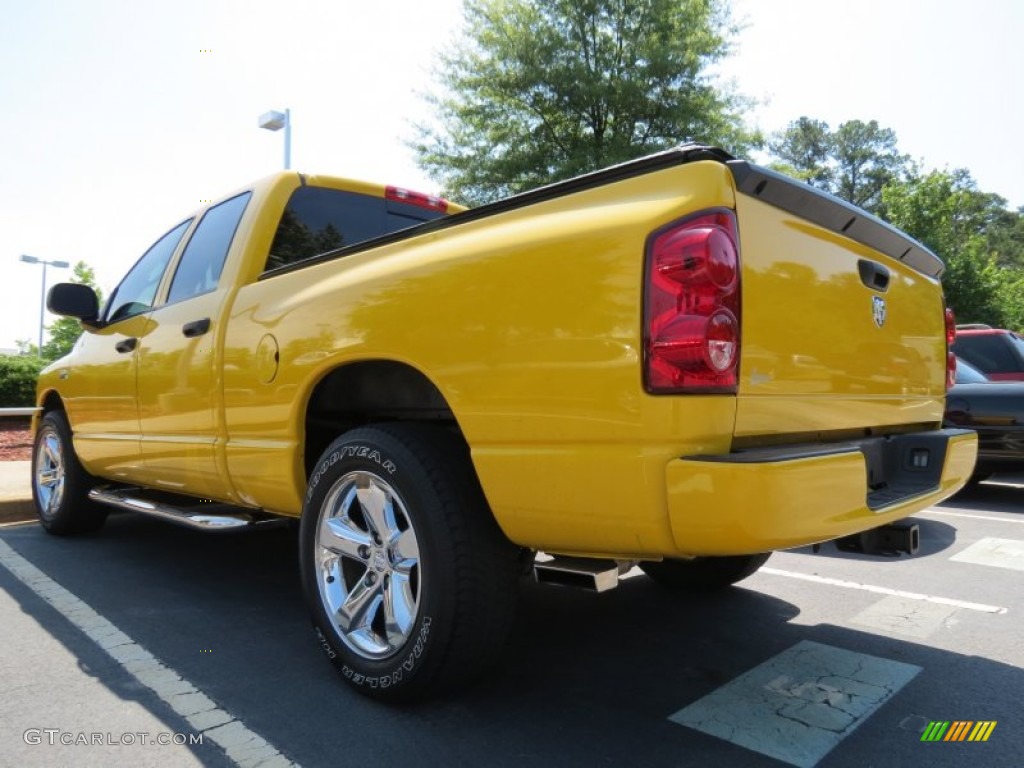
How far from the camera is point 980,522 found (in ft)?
20.4

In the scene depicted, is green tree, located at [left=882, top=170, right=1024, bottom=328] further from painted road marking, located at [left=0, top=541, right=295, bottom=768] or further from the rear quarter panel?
painted road marking, located at [left=0, top=541, right=295, bottom=768]

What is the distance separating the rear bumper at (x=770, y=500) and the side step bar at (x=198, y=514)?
2.13 meters

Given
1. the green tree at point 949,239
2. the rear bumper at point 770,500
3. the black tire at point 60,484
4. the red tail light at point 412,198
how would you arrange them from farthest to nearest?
1. the green tree at point 949,239
2. the black tire at point 60,484
3. the red tail light at point 412,198
4. the rear bumper at point 770,500

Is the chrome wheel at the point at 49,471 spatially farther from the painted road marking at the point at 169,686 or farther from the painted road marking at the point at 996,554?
the painted road marking at the point at 996,554

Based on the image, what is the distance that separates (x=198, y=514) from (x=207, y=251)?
1.38 metres

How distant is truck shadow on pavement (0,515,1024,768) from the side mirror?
60.2 inches

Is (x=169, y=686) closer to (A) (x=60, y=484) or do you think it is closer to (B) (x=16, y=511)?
(A) (x=60, y=484)

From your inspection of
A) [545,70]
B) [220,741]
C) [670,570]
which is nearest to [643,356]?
[220,741]

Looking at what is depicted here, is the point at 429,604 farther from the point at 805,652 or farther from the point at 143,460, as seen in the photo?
the point at 143,460

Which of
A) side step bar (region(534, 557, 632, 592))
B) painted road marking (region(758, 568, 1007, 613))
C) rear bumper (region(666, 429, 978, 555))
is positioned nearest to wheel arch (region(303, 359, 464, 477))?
side step bar (region(534, 557, 632, 592))

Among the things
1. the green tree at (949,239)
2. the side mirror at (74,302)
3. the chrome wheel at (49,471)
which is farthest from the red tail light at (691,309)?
the green tree at (949,239)

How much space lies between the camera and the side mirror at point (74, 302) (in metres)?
4.67

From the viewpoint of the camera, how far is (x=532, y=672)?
9.37 feet
